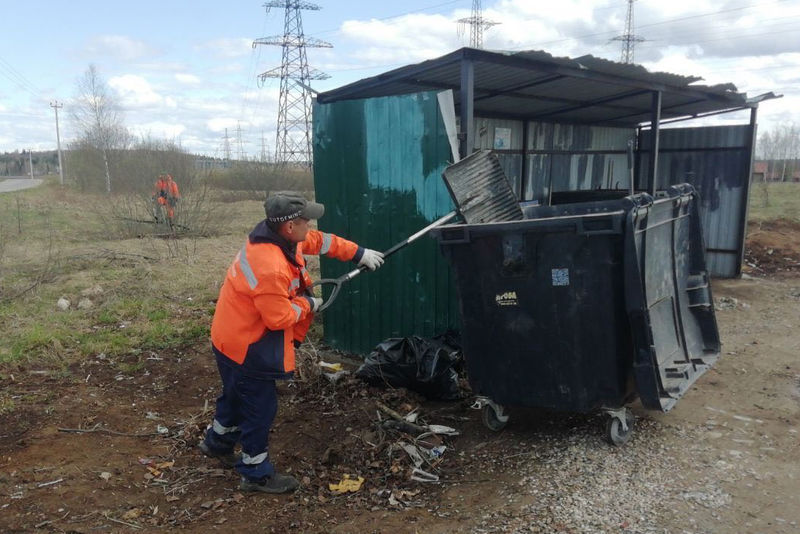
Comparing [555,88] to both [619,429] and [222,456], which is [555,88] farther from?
[222,456]

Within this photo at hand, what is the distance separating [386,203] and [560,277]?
2131mm

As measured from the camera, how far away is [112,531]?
9.45 feet

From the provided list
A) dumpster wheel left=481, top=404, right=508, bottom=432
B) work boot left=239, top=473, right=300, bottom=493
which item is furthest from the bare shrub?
work boot left=239, top=473, right=300, bottom=493

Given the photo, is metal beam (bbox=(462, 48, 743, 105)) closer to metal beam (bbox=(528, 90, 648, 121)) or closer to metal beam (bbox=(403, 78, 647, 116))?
metal beam (bbox=(528, 90, 648, 121))

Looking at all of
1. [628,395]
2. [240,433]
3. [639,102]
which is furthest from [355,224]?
[639,102]

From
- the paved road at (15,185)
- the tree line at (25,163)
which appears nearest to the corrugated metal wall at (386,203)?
the paved road at (15,185)

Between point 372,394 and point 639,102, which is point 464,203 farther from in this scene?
point 639,102

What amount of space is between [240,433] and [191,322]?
3.51 metres

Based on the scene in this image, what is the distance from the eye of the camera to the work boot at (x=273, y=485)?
10.6 ft

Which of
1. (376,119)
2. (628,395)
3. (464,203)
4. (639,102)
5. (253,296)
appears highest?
(639,102)

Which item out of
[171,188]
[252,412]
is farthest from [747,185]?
[171,188]

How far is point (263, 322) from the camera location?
3115 millimetres

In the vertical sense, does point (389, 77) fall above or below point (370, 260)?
above

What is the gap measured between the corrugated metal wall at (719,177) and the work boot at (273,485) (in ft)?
24.0
